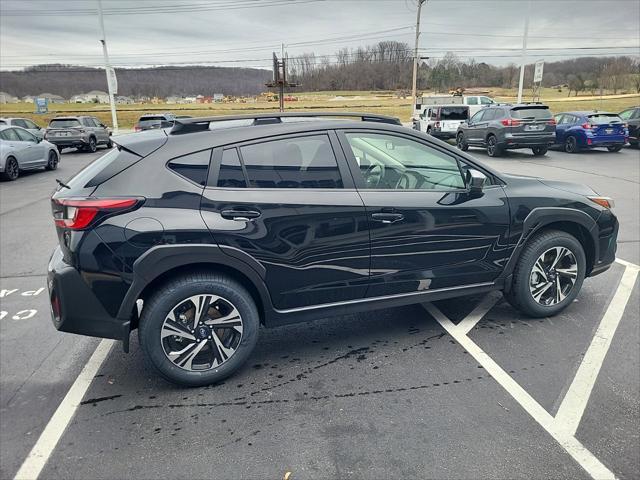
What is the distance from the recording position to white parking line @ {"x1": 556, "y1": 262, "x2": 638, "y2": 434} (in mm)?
2764

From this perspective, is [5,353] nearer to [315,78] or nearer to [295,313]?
[295,313]

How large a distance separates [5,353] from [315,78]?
295ft

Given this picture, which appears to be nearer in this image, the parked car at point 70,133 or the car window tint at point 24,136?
the car window tint at point 24,136

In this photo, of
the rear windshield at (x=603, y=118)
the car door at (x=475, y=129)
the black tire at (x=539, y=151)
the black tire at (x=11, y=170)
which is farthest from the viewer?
the car door at (x=475, y=129)

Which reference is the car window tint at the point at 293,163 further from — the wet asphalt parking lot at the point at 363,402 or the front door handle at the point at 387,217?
the wet asphalt parking lot at the point at 363,402

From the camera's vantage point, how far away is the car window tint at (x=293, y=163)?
10.1 ft

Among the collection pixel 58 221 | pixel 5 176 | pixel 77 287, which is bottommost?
pixel 5 176

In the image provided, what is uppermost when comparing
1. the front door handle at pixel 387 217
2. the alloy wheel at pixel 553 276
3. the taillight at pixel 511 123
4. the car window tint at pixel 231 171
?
the car window tint at pixel 231 171

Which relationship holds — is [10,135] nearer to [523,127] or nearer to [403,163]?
[403,163]

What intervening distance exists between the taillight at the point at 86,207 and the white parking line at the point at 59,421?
1.14 m

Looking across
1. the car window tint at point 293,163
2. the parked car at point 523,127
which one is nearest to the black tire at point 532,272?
the car window tint at point 293,163

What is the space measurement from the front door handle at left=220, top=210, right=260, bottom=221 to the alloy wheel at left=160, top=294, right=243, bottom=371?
1.73ft

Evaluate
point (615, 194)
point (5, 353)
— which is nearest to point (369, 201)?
point (5, 353)

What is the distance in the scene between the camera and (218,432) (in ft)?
8.77
